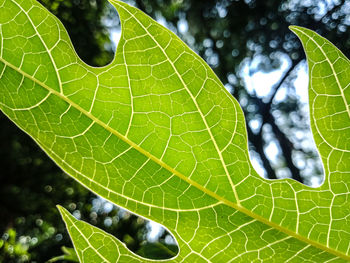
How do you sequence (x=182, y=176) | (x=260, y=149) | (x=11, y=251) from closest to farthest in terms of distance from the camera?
(x=182, y=176), (x=11, y=251), (x=260, y=149)

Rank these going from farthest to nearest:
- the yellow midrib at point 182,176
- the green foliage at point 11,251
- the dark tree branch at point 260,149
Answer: the dark tree branch at point 260,149, the green foliage at point 11,251, the yellow midrib at point 182,176

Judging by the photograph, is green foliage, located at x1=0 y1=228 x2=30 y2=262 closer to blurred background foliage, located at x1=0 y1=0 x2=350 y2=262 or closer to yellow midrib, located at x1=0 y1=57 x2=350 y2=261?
blurred background foliage, located at x1=0 y1=0 x2=350 y2=262

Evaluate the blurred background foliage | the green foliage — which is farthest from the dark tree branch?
the green foliage

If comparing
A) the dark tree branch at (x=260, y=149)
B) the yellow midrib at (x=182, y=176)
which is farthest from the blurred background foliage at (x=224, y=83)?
the yellow midrib at (x=182, y=176)

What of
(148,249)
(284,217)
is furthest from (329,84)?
(148,249)

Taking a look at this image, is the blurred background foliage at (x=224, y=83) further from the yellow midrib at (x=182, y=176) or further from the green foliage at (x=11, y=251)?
the yellow midrib at (x=182, y=176)

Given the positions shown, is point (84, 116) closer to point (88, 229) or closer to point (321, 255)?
point (88, 229)

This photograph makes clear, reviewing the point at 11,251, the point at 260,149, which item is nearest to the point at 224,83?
the point at 260,149

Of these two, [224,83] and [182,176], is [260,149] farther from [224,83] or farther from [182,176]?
[182,176]
